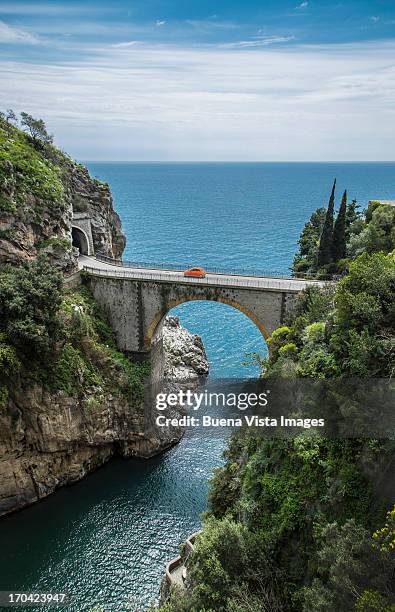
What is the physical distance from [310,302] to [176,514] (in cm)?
1828

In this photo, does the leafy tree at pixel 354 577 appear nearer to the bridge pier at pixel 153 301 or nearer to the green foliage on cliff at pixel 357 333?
the green foliage on cliff at pixel 357 333

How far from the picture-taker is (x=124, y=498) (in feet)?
122

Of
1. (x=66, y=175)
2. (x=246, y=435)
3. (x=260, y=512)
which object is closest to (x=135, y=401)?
(x=246, y=435)

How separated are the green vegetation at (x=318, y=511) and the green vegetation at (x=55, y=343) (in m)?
16.5

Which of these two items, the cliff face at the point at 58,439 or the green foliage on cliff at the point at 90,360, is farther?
the green foliage on cliff at the point at 90,360

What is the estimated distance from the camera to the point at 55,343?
36.8m

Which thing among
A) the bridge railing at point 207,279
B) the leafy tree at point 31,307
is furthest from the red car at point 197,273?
the leafy tree at point 31,307

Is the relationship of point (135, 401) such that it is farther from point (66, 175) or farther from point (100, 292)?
point (66, 175)

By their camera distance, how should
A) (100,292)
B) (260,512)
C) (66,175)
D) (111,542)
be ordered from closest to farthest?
1. (260,512)
2. (111,542)
3. (100,292)
4. (66,175)

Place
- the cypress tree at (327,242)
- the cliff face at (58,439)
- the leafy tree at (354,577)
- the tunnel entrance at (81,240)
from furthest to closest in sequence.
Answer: the tunnel entrance at (81,240)
the cypress tree at (327,242)
the cliff face at (58,439)
the leafy tree at (354,577)

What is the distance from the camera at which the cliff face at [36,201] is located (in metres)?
38.3

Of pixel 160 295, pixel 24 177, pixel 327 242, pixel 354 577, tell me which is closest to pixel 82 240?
pixel 24 177

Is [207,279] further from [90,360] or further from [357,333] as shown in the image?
[357,333]

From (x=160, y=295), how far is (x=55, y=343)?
1015 centimetres
